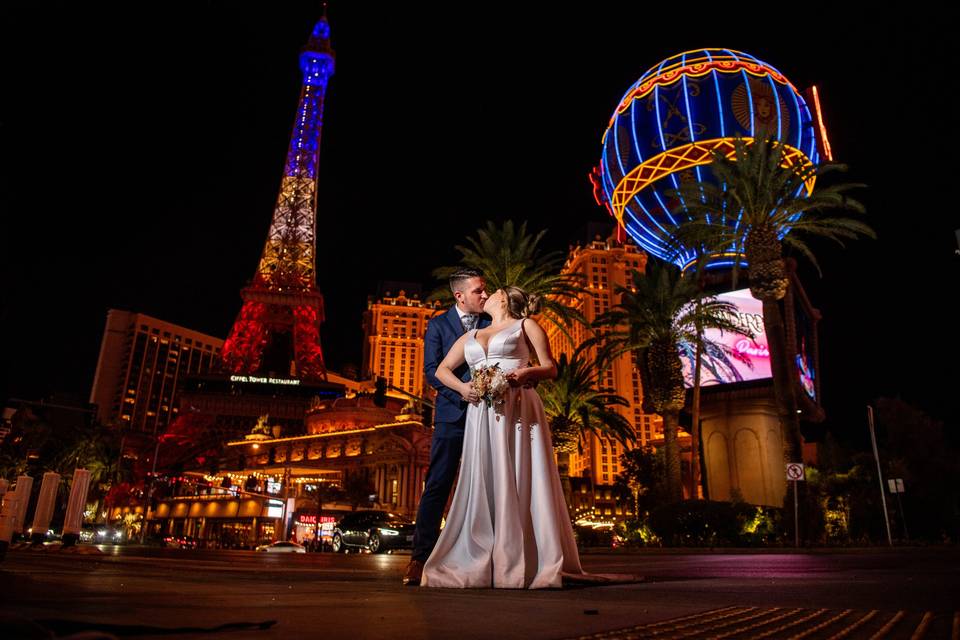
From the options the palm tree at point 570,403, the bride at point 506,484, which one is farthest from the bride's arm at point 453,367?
the palm tree at point 570,403

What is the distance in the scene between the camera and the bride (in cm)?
401

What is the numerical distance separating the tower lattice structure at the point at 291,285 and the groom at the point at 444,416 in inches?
3088

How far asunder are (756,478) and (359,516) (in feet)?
73.7

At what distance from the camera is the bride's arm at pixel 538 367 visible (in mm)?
4266

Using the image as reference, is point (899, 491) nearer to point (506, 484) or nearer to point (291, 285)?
point (506, 484)

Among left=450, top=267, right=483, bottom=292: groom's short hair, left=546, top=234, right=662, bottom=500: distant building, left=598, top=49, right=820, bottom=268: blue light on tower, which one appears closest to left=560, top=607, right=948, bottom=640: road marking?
left=450, top=267, right=483, bottom=292: groom's short hair

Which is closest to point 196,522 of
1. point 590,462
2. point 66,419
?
point 66,419

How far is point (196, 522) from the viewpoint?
71.4 meters

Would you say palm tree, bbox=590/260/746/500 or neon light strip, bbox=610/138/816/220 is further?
neon light strip, bbox=610/138/816/220

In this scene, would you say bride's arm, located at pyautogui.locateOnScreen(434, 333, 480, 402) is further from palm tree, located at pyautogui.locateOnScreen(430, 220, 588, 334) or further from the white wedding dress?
palm tree, located at pyautogui.locateOnScreen(430, 220, 588, 334)

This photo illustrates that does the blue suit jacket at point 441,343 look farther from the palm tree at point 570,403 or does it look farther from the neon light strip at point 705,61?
the neon light strip at point 705,61

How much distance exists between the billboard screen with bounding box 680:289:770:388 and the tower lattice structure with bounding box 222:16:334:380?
181ft

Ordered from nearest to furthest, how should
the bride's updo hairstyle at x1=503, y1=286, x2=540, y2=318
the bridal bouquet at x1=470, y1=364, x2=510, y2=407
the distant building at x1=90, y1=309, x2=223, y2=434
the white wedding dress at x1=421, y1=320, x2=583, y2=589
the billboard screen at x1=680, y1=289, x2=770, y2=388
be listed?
the white wedding dress at x1=421, y1=320, x2=583, y2=589 < the bridal bouquet at x1=470, y1=364, x2=510, y2=407 < the bride's updo hairstyle at x1=503, y1=286, x2=540, y2=318 < the billboard screen at x1=680, y1=289, x2=770, y2=388 < the distant building at x1=90, y1=309, x2=223, y2=434

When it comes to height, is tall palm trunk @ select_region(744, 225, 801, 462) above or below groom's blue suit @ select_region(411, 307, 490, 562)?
above
